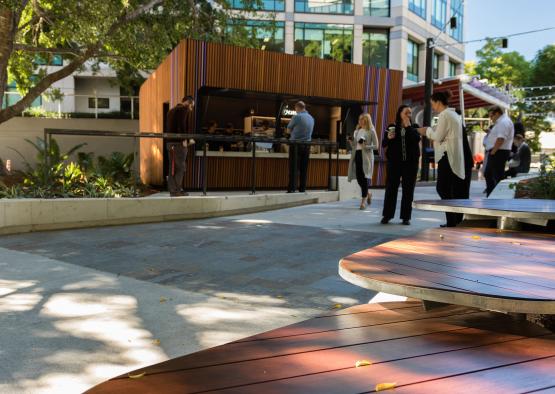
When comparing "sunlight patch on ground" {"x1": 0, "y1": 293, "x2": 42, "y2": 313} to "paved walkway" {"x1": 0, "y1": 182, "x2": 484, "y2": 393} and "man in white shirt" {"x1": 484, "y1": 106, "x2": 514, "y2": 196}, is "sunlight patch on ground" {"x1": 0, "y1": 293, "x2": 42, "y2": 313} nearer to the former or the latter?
"paved walkway" {"x1": 0, "y1": 182, "x2": 484, "y2": 393}

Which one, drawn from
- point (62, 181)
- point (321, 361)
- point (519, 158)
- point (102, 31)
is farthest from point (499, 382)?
point (102, 31)

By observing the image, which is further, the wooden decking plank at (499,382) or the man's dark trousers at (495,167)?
the man's dark trousers at (495,167)

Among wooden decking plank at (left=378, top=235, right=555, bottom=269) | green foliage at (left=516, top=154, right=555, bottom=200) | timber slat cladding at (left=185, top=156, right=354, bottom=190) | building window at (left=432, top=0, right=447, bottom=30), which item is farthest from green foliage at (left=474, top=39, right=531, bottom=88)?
wooden decking plank at (left=378, top=235, right=555, bottom=269)

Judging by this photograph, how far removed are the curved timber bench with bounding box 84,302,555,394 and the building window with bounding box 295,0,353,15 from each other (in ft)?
108

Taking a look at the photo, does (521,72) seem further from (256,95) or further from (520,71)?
(256,95)

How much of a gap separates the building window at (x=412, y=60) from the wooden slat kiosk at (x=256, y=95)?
773 inches

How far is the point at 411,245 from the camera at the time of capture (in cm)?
299

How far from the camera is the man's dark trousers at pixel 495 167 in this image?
9.45m

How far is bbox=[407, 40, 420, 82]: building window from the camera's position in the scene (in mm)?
33847

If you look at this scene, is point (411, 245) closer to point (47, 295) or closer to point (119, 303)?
point (119, 303)

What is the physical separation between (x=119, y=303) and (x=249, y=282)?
3.98 ft

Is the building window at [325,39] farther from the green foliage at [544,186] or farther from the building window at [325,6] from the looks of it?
the green foliage at [544,186]

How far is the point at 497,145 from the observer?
9.09 meters

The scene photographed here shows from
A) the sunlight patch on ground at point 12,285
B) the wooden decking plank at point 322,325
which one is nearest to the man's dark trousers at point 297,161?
the sunlight patch on ground at point 12,285
